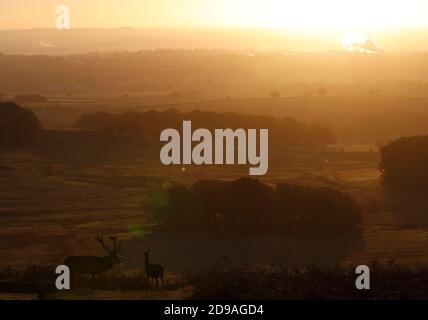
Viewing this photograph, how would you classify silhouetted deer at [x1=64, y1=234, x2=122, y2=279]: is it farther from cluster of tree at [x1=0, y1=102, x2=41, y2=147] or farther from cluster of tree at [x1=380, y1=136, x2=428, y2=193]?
cluster of tree at [x1=0, y1=102, x2=41, y2=147]

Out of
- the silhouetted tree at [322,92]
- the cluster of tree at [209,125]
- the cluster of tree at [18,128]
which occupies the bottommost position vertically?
the cluster of tree at [18,128]

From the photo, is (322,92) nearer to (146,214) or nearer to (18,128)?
(18,128)

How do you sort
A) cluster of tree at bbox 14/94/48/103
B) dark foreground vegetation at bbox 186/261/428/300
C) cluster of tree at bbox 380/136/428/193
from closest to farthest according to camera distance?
dark foreground vegetation at bbox 186/261/428/300 < cluster of tree at bbox 380/136/428/193 < cluster of tree at bbox 14/94/48/103

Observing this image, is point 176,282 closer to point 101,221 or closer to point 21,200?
point 101,221

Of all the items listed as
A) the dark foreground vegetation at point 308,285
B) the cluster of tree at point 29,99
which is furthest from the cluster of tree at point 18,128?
the dark foreground vegetation at point 308,285

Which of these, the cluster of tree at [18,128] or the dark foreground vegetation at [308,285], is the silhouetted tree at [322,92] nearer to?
the cluster of tree at [18,128]

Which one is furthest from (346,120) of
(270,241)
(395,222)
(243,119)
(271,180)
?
(270,241)

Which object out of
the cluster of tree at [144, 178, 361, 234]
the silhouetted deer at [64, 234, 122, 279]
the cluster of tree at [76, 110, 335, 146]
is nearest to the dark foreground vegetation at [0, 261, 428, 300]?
the silhouetted deer at [64, 234, 122, 279]
